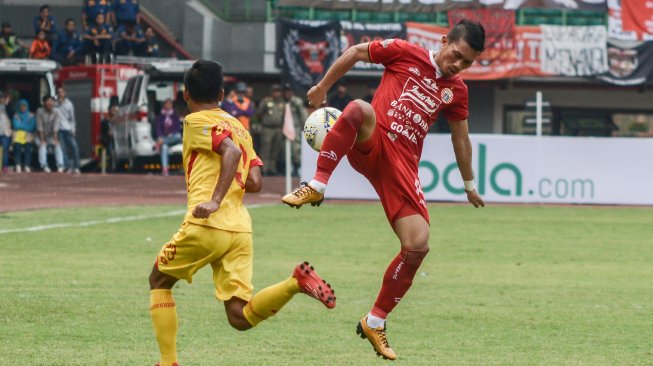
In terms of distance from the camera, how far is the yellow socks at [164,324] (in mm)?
8750

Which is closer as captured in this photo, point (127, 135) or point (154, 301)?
point (154, 301)

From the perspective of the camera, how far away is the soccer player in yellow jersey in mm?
8578

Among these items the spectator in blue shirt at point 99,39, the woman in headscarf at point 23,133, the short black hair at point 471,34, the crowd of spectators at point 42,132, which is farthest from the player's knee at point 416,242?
the spectator in blue shirt at point 99,39

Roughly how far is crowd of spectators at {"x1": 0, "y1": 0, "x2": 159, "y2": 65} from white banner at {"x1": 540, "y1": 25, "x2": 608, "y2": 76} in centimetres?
1000

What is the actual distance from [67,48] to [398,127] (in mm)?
28566

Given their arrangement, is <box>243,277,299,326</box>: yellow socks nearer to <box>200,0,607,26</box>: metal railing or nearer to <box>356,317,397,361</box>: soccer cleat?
<box>356,317,397,361</box>: soccer cleat

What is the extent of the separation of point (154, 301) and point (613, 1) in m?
27.6

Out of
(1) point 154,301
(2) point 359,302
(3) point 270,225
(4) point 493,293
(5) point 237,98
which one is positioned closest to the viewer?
(1) point 154,301

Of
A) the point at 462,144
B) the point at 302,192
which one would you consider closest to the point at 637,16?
the point at 462,144

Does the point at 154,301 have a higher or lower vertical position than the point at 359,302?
higher

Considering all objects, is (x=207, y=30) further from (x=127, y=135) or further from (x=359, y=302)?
(x=359, y=302)

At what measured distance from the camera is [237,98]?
3278 centimetres

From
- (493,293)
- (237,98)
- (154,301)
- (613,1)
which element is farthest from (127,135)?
(154,301)

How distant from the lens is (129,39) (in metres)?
37.4
